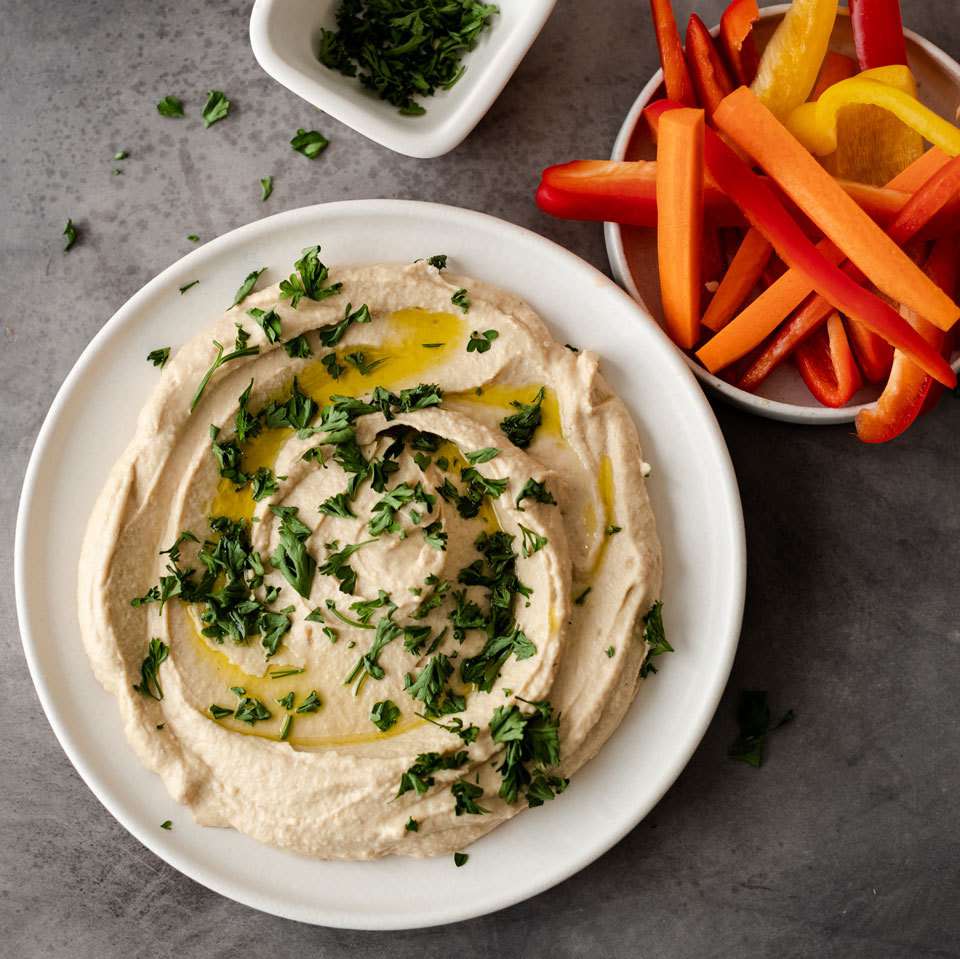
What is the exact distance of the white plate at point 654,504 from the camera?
89.5 inches

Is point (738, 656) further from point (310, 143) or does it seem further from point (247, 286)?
point (310, 143)

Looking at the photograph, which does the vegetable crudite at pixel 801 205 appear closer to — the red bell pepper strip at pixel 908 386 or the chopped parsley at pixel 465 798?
the red bell pepper strip at pixel 908 386

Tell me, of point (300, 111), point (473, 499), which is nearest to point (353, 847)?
point (473, 499)

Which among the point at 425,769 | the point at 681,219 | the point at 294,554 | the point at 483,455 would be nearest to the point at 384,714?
the point at 425,769

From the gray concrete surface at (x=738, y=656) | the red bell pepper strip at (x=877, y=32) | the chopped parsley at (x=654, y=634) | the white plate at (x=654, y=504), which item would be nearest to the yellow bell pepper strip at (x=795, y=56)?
the red bell pepper strip at (x=877, y=32)

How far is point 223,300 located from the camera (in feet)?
7.58

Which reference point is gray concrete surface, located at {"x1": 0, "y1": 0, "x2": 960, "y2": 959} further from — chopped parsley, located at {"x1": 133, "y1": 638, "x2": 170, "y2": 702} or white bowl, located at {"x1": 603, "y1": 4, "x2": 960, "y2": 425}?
chopped parsley, located at {"x1": 133, "y1": 638, "x2": 170, "y2": 702}

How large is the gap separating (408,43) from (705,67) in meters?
0.81

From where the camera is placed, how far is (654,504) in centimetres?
232

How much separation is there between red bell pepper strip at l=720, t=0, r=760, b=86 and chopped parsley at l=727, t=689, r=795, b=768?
179cm

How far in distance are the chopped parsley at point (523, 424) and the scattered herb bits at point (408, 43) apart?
2.90ft

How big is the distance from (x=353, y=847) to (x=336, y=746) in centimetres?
25

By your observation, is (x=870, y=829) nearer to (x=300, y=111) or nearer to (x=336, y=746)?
(x=336, y=746)

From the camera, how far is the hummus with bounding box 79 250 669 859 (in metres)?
2.18
